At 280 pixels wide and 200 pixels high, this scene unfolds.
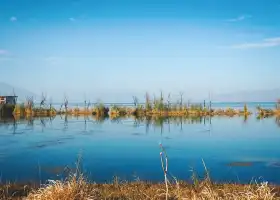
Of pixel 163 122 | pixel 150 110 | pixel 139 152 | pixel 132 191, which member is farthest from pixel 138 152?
pixel 150 110

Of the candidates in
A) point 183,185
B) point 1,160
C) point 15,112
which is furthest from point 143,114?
point 183,185

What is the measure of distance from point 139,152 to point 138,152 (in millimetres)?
38

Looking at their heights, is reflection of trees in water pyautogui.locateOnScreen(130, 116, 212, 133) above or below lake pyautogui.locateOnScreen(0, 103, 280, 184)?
above

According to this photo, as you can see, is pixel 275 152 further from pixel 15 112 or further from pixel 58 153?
pixel 15 112

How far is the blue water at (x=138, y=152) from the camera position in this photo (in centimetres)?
1191

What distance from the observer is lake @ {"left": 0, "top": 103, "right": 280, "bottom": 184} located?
39.0 ft

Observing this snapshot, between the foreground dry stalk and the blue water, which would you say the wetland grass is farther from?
the blue water

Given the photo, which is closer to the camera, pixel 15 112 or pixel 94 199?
pixel 94 199

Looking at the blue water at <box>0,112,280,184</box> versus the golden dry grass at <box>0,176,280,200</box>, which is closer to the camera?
the golden dry grass at <box>0,176,280,200</box>

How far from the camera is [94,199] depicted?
6.70 m

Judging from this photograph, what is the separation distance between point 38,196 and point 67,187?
1.54ft

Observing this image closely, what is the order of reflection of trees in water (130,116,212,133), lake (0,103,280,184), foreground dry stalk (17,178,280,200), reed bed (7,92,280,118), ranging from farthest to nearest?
reed bed (7,92,280,118) < reflection of trees in water (130,116,212,133) < lake (0,103,280,184) < foreground dry stalk (17,178,280,200)

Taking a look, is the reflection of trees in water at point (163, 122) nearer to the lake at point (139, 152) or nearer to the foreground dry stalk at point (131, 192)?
the lake at point (139, 152)

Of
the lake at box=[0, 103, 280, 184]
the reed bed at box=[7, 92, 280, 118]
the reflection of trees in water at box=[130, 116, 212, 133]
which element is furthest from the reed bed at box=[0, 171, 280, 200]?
the reed bed at box=[7, 92, 280, 118]
